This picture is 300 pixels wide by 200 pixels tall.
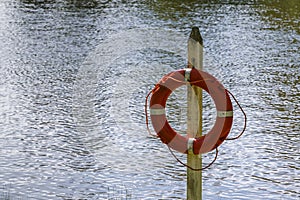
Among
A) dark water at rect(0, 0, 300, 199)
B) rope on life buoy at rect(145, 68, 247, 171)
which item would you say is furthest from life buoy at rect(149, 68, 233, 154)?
dark water at rect(0, 0, 300, 199)

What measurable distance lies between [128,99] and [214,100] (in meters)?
3.88

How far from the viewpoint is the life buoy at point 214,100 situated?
158 inches

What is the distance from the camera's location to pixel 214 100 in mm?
4090

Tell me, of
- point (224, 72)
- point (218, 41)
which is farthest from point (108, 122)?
point (218, 41)

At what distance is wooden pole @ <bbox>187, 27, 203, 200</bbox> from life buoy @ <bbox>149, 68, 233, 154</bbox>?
2.2 inches

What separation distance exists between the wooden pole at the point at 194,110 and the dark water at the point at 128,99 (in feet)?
3.52

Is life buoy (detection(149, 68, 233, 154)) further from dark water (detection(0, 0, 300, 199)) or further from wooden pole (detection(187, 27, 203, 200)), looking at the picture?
dark water (detection(0, 0, 300, 199))

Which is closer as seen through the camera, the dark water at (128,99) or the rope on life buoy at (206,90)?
the rope on life buoy at (206,90)

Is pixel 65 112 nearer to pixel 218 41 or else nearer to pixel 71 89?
pixel 71 89

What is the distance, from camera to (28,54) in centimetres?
1042

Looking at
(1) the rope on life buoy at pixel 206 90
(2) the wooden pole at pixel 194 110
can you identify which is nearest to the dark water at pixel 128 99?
(2) the wooden pole at pixel 194 110

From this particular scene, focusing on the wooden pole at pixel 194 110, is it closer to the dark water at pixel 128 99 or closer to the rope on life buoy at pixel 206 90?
the rope on life buoy at pixel 206 90

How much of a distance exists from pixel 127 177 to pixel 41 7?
10.2 metres

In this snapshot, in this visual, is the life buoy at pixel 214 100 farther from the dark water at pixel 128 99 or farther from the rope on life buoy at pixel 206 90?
the dark water at pixel 128 99
